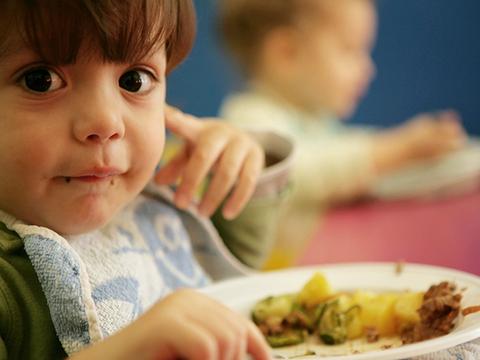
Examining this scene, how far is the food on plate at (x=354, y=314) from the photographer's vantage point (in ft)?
2.00

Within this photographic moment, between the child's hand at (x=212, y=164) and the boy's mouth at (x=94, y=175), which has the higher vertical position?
the boy's mouth at (x=94, y=175)

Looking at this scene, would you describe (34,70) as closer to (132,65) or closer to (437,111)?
(132,65)

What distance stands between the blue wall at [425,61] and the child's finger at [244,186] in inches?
45.1

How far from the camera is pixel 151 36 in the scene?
0.57 meters

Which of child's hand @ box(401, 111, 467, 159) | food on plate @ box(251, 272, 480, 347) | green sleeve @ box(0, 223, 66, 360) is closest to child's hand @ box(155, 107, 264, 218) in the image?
food on plate @ box(251, 272, 480, 347)

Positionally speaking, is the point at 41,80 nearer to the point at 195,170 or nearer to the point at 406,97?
the point at 195,170

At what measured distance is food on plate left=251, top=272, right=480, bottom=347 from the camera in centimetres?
61

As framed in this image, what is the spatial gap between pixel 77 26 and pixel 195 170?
24 centimetres

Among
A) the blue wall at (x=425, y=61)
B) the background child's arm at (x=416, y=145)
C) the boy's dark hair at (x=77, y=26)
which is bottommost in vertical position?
the background child's arm at (x=416, y=145)

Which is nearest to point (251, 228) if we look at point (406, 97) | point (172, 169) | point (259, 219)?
point (259, 219)

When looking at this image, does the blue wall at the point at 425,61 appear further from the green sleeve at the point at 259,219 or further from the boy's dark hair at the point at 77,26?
the boy's dark hair at the point at 77,26

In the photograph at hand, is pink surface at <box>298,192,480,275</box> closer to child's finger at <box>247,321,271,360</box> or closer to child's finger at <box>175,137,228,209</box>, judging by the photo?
child's finger at <box>175,137,228,209</box>

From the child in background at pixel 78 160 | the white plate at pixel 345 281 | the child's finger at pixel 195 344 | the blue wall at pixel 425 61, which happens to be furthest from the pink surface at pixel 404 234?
the child's finger at pixel 195 344

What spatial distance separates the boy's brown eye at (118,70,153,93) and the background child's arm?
1.07 metres
